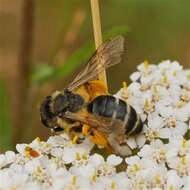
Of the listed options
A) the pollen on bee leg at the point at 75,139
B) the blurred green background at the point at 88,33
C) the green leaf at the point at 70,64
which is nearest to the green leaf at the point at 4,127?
the green leaf at the point at 70,64

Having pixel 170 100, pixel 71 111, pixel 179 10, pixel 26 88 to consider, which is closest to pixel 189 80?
pixel 170 100

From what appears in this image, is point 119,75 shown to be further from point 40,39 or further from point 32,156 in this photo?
point 32,156

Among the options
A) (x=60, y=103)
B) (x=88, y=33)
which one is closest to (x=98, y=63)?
(x=60, y=103)

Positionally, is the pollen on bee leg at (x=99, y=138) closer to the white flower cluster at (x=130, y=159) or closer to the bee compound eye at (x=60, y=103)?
the white flower cluster at (x=130, y=159)

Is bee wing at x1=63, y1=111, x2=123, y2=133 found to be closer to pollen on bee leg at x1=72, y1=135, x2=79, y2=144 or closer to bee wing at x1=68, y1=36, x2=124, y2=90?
pollen on bee leg at x1=72, y1=135, x2=79, y2=144

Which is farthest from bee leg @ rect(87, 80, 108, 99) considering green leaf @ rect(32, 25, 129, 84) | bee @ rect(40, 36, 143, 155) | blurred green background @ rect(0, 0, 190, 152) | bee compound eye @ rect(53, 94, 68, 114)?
blurred green background @ rect(0, 0, 190, 152)

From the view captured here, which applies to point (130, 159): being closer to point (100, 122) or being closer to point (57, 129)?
point (100, 122)
